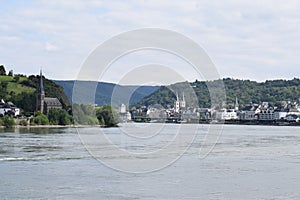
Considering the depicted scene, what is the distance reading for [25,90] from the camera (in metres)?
82.2

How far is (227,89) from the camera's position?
137250 mm

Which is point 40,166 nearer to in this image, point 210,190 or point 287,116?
point 210,190

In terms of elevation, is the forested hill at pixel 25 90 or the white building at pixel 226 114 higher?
Answer: the forested hill at pixel 25 90

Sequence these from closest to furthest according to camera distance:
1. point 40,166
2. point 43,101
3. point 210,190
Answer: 1. point 210,190
2. point 40,166
3. point 43,101

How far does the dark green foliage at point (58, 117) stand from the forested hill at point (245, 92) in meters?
38.3

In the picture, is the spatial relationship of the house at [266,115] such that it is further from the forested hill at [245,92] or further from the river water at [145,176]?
the river water at [145,176]

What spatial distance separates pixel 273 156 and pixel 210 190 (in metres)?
10.5

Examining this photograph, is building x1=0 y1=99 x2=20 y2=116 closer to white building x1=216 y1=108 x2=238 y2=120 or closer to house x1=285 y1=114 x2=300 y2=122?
white building x1=216 y1=108 x2=238 y2=120

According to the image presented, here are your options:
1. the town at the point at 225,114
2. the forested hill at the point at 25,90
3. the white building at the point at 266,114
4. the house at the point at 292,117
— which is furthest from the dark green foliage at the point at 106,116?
the white building at the point at 266,114

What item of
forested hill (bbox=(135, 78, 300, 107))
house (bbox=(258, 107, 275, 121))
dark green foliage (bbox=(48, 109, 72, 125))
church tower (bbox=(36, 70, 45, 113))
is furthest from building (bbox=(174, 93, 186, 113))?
dark green foliage (bbox=(48, 109, 72, 125))

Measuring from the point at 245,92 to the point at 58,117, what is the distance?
246ft

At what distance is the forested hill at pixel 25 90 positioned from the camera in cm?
7669

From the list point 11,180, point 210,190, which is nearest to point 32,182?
point 11,180

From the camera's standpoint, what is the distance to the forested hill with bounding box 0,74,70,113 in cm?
7669
